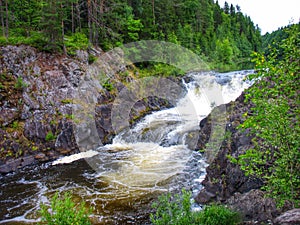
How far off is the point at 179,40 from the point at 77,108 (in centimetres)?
2559

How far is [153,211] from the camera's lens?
29.0ft

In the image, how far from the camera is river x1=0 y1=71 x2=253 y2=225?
30.2ft

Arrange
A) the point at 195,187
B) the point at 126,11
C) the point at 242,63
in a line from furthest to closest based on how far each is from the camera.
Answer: the point at 242,63 < the point at 126,11 < the point at 195,187

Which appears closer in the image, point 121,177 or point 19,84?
point 121,177

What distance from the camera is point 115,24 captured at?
27.4m

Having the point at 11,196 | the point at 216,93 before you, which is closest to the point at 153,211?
the point at 11,196

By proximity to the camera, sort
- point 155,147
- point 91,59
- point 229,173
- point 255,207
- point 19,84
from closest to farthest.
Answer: point 255,207
point 229,173
point 19,84
point 155,147
point 91,59

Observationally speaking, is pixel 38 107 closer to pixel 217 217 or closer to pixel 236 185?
pixel 236 185

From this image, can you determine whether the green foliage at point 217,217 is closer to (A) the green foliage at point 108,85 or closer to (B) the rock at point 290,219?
(B) the rock at point 290,219

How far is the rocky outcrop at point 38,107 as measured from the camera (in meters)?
13.9

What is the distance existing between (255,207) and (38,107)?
44.3ft

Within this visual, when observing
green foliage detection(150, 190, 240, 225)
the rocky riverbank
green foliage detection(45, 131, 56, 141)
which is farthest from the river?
green foliage detection(150, 190, 240, 225)

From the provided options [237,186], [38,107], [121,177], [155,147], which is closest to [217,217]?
[237,186]

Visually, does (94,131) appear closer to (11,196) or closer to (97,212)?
(11,196)
